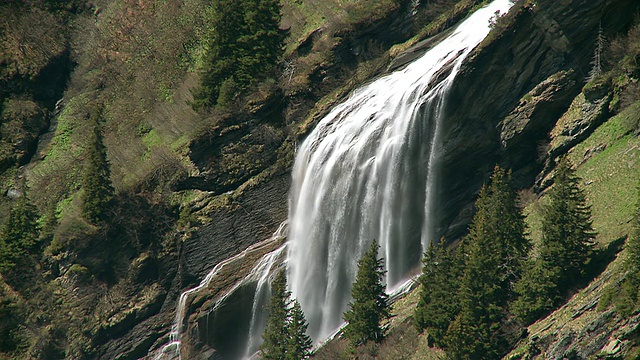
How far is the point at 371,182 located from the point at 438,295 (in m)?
10.4

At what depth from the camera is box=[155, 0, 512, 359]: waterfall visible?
50531 millimetres

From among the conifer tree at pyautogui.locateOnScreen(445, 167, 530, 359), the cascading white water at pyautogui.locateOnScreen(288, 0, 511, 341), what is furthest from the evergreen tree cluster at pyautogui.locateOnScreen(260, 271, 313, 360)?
the conifer tree at pyautogui.locateOnScreen(445, 167, 530, 359)

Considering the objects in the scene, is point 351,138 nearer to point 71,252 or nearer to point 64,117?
point 71,252

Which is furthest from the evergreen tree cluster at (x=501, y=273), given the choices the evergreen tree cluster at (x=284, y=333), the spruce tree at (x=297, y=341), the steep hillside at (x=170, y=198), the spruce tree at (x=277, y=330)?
the steep hillside at (x=170, y=198)

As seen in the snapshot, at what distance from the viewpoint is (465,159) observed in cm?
4988

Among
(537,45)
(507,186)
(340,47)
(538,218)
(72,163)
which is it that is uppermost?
(72,163)

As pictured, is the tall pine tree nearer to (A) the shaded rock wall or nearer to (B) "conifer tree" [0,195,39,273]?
(B) "conifer tree" [0,195,39,273]

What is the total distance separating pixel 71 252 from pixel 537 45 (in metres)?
31.3

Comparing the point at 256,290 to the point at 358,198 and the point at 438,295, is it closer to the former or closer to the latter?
the point at 358,198

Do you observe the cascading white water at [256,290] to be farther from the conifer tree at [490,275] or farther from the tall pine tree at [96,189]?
the conifer tree at [490,275]

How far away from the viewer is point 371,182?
51.7m

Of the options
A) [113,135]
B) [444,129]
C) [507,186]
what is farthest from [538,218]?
[113,135]

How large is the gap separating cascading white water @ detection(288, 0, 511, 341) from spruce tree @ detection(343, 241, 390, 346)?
537 cm

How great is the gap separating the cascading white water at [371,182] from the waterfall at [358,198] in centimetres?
6
